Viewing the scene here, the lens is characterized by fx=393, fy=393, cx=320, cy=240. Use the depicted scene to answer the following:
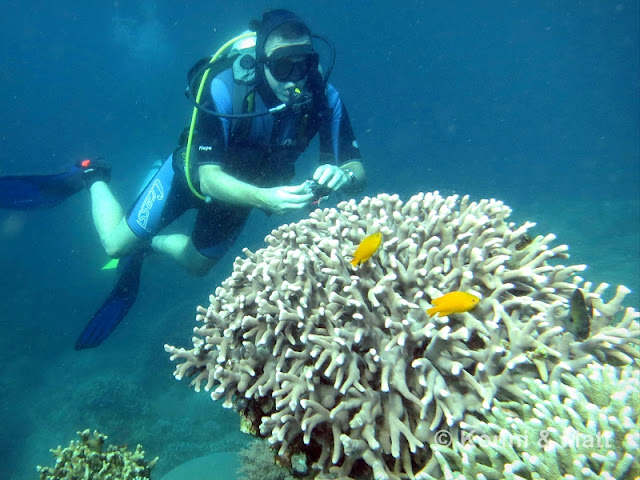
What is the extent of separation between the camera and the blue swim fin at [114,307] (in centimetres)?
805

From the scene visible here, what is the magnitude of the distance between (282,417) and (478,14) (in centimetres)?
11548

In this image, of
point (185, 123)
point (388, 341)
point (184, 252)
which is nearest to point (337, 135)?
point (184, 252)

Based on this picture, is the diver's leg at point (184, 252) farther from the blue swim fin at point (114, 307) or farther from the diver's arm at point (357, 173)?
the diver's arm at point (357, 173)

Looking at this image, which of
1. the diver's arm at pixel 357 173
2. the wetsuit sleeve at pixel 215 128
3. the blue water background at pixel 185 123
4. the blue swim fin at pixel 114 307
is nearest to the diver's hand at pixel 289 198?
the wetsuit sleeve at pixel 215 128

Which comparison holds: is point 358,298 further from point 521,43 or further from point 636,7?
point 521,43

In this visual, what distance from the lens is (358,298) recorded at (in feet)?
8.82

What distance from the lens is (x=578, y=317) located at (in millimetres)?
2480

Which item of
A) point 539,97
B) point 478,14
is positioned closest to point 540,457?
point 478,14

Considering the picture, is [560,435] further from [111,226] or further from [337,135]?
[111,226]

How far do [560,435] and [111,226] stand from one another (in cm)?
807

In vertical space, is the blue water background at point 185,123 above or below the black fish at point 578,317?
above

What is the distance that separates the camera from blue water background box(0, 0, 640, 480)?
507 inches

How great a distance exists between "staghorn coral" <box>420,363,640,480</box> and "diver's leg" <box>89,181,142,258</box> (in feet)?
23.1

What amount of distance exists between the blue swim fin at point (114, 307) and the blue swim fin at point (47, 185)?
203cm
